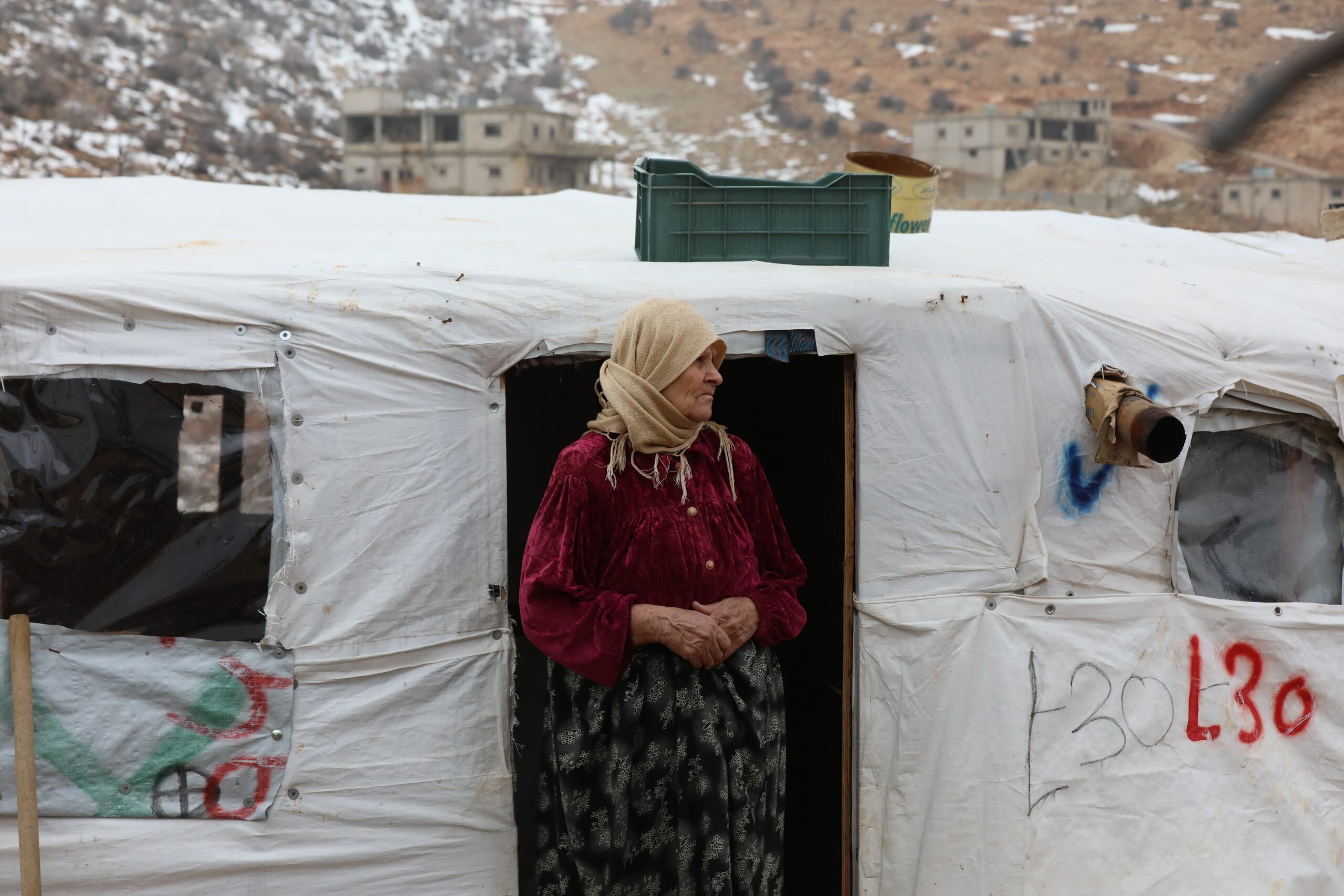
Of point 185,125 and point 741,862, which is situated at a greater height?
point 185,125

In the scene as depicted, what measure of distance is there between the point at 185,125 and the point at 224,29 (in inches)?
363

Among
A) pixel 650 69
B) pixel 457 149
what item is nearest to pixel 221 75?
pixel 457 149

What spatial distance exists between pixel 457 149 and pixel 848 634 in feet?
125

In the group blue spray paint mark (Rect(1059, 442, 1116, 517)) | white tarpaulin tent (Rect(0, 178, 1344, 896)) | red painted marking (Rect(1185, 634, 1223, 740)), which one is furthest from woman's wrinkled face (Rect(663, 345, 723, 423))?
red painted marking (Rect(1185, 634, 1223, 740))

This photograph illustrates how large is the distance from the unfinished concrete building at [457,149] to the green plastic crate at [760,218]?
114 ft

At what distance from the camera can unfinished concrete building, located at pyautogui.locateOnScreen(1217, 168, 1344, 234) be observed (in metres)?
33.6

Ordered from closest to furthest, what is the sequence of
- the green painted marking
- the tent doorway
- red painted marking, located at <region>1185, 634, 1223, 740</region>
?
A: the green painted marking → red painted marking, located at <region>1185, 634, 1223, 740</region> → the tent doorway

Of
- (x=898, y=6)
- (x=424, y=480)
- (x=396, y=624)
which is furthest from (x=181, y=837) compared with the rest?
(x=898, y=6)

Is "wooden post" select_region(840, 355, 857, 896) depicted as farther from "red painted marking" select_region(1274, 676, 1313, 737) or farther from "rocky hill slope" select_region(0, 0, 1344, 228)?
"rocky hill slope" select_region(0, 0, 1344, 228)

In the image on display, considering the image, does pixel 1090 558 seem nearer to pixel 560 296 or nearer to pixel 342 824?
pixel 560 296

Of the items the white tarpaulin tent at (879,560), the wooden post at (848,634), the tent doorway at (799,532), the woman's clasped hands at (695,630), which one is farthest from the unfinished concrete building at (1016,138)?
the woman's clasped hands at (695,630)

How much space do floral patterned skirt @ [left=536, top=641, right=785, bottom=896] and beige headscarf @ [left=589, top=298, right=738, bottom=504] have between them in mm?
442

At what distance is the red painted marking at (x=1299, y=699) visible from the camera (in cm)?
356

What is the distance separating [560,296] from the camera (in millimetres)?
3086
